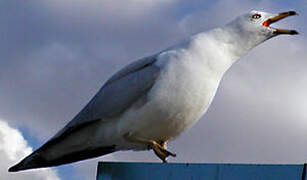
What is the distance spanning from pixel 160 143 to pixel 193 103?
1.65 feet

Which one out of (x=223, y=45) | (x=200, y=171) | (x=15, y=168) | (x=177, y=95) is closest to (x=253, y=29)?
(x=223, y=45)

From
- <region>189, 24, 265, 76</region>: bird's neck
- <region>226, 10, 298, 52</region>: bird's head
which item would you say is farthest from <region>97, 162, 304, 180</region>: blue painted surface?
<region>226, 10, 298, 52</region>: bird's head

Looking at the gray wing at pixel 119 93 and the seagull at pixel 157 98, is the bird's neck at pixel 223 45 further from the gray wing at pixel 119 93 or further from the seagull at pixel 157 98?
the gray wing at pixel 119 93

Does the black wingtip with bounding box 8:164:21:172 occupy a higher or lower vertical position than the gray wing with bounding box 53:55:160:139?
lower

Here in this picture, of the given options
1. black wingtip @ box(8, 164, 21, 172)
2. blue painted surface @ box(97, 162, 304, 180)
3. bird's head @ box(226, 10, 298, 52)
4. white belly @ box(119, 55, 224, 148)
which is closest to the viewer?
A: blue painted surface @ box(97, 162, 304, 180)

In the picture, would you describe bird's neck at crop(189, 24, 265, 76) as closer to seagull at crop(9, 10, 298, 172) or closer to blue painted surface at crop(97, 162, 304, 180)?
seagull at crop(9, 10, 298, 172)

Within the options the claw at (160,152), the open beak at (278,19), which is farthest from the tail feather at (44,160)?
the open beak at (278,19)

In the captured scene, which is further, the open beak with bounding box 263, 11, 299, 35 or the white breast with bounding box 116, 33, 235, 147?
the open beak with bounding box 263, 11, 299, 35

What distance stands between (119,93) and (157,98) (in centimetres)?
47

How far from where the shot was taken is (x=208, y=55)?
422cm

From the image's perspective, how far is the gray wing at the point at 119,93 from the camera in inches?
167

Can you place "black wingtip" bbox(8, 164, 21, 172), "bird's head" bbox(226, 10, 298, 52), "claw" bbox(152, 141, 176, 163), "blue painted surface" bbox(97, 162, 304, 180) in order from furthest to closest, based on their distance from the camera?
"black wingtip" bbox(8, 164, 21, 172)
"bird's head" bbox(226, 10, 298, 52)
"claw" bbox(152, 141, 176, 163)
"blue painted surface" bbox(97, 162, 304, 180)

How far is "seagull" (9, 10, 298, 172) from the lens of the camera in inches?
160

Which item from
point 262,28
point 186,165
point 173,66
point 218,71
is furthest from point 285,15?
point 186,165
